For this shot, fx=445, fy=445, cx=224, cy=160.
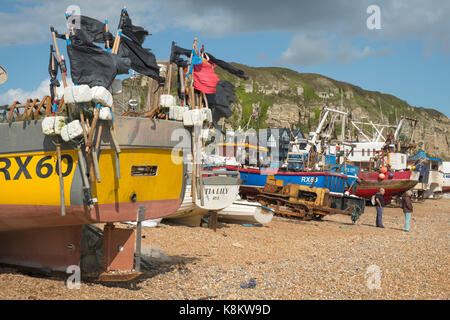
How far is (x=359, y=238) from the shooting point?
1407cm

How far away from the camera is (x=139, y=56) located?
7645mm

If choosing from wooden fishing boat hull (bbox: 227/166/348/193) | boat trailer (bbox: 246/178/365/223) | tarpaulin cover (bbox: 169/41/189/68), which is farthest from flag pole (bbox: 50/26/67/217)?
wooden fishing boat hull (bbox: 227/166/348/193)

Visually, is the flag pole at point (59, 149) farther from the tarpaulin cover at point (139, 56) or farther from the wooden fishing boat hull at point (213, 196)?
the wooden fishing boat hull at point (213, 196)

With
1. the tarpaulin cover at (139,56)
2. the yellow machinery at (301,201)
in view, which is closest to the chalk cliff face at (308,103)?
the yellow machinery at (301,201)

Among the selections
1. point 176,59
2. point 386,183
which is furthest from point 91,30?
point 386,183

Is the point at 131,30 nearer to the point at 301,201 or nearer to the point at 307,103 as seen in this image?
the point at 301,201

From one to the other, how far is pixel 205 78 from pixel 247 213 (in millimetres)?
8084

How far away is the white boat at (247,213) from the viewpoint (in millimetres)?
15469

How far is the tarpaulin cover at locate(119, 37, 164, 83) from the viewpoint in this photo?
24.6 feet

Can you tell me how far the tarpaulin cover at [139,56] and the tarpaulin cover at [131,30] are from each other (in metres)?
0.09

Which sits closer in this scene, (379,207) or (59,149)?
(59,149)

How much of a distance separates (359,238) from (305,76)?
116 meters
